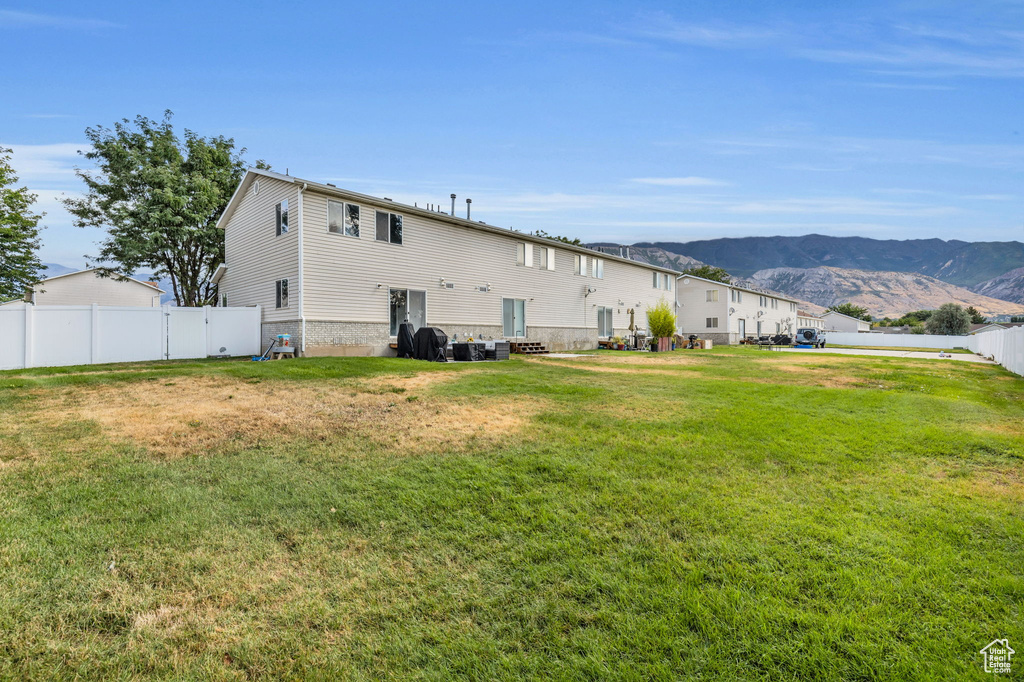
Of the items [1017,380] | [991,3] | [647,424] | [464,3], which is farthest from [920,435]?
[991,3]

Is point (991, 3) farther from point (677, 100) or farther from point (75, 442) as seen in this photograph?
point (75, 442)

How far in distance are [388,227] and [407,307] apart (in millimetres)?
3042

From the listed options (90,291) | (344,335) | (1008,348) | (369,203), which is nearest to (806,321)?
(1008,348)

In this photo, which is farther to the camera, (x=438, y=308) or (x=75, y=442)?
(x=438, y=308)

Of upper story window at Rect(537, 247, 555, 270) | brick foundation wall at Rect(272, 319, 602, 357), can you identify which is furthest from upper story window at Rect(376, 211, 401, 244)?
upper story window at Rect(537, 247, 555, 270)

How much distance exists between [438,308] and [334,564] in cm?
1560

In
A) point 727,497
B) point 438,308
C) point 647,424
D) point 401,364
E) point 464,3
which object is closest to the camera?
point 727,497

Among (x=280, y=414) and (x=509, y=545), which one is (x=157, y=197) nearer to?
(x=280, y=414)

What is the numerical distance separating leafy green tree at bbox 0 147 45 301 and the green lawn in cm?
2919

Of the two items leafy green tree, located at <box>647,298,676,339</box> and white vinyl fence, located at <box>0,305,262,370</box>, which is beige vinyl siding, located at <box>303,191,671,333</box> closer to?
leafy green tree, located at <box>647,298,676,339</box>

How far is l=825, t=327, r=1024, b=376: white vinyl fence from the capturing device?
13.7m

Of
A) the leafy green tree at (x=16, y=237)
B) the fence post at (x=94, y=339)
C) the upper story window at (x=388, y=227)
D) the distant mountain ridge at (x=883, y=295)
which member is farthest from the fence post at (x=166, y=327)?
the distant mountain ridge at (x=883, y=295)

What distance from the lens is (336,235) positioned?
609 inches

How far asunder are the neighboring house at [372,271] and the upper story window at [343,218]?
3cm
